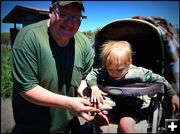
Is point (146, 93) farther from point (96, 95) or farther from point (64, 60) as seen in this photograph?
point (64, 60)

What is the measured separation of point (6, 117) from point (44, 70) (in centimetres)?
309

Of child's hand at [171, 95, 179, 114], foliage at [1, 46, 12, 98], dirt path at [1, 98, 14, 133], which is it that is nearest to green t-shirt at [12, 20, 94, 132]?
child's hand at [171, 95, 179, 114]

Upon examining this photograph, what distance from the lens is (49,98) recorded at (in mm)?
2293

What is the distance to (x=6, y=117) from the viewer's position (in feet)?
17.0

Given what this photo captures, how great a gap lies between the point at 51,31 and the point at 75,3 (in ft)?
1.10

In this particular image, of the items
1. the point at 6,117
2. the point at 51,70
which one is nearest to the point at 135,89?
the point at 51,70

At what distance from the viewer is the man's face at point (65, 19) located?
2369 millimetres

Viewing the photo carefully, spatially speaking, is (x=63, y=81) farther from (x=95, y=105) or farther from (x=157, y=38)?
(x=157, y=38)

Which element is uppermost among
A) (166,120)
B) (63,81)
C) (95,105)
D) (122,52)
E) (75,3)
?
(75,3)

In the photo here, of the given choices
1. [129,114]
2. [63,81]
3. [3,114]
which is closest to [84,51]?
[63,81]

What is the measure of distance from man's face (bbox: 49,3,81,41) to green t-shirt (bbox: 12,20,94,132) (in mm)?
121

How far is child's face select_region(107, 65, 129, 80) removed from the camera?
2977mm

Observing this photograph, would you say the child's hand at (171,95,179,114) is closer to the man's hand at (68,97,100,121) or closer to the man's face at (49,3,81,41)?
the man's hand at (68,97,100,121)

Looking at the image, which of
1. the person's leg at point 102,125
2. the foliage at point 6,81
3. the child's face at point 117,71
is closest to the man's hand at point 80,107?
the person's leg at point 102,125
